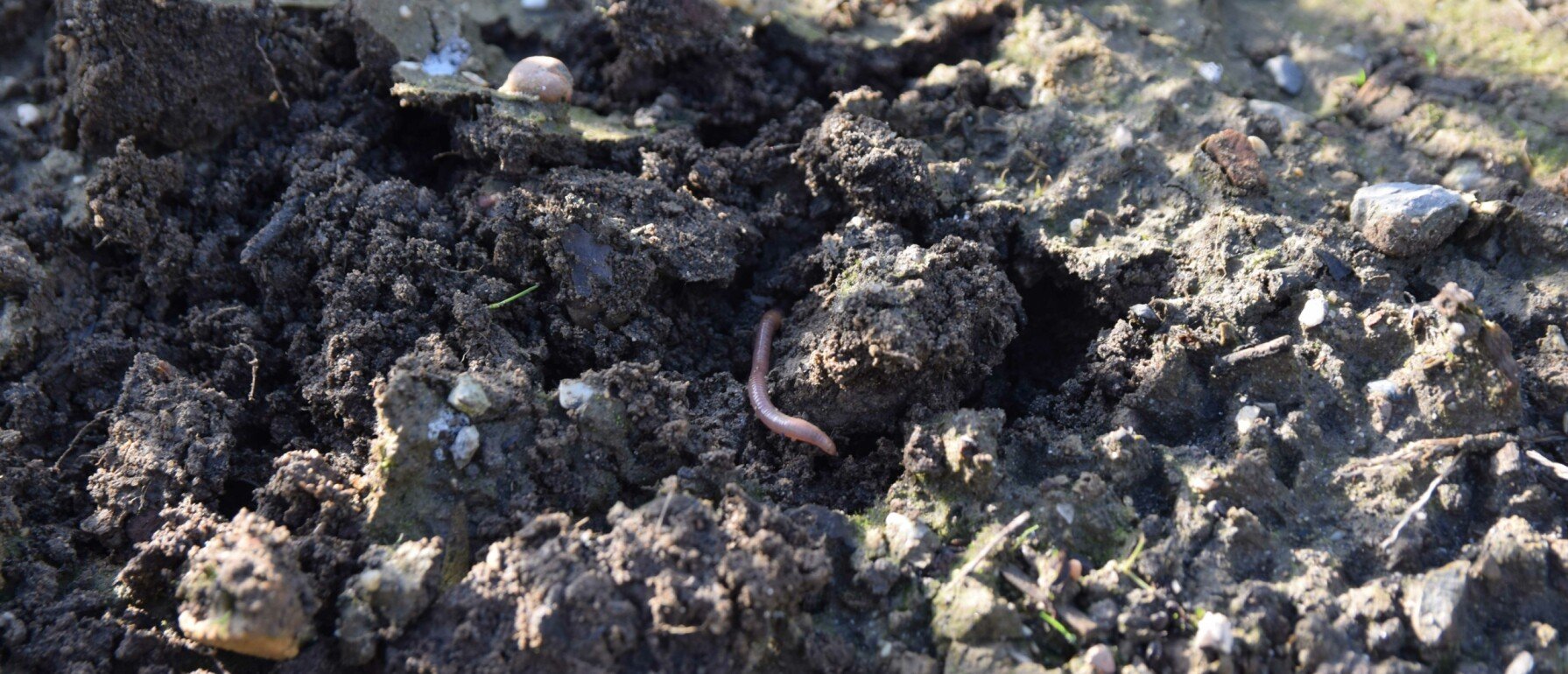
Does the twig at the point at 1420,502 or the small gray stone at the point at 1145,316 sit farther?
the small gray stone at the point at 1145,316

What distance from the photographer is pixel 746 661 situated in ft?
8.85

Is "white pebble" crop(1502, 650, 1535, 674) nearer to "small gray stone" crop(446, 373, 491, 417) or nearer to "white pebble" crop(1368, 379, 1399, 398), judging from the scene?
"white pebble" crop(1368, 379, 1399, 398)

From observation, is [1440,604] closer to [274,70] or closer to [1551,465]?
[1551,465]

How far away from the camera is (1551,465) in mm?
2977

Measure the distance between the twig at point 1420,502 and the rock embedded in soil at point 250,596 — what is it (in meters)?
3.14

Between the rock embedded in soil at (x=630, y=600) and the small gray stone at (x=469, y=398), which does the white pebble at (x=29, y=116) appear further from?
the rock embedded in soil at (x=630, y=600)

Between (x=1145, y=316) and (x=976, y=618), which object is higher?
(x=1145, y=316)

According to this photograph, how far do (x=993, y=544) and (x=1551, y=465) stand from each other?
1774 millimetres

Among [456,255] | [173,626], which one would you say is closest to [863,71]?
[456,255]

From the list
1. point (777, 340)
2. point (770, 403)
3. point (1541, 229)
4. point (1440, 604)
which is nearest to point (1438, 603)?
point (1440, 604)

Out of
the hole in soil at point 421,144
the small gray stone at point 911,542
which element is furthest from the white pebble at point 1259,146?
the hole in soil at point 421,144

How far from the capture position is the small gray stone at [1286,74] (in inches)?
178

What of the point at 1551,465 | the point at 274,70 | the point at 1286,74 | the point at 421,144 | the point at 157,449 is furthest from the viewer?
the point at 1286,74

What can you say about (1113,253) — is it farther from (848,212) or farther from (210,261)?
(210,261)
